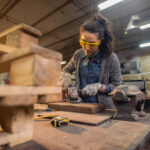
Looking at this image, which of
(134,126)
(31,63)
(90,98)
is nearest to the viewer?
(31,63)

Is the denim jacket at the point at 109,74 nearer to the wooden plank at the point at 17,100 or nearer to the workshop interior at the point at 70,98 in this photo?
the workshop interior at the point at 70,98

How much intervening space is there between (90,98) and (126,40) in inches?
272

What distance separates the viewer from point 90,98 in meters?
2.06

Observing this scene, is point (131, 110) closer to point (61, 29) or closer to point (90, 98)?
point (90, 98)

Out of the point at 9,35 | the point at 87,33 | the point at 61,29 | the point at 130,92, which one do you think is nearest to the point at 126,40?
the point at 61,29

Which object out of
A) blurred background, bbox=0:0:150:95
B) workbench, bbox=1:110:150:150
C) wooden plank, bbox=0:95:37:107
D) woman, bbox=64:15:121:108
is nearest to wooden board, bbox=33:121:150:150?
workbench, bbox=1:110:150:150

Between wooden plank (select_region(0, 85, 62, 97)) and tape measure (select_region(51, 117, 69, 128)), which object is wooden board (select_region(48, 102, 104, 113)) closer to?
tape measure (select_region(51, 117, 69, 128))

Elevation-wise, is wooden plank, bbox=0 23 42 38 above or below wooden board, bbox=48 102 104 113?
above

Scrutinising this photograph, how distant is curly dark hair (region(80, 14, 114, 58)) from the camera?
6.08 ft

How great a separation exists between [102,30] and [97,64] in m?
0.49

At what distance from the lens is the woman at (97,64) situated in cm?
182

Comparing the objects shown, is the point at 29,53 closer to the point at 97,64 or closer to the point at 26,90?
the point at 26,90

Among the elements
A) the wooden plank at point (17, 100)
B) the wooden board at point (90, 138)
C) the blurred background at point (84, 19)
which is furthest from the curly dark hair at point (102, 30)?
the blurred background at point (84, 19)

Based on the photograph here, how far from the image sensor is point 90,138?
2.59ft
